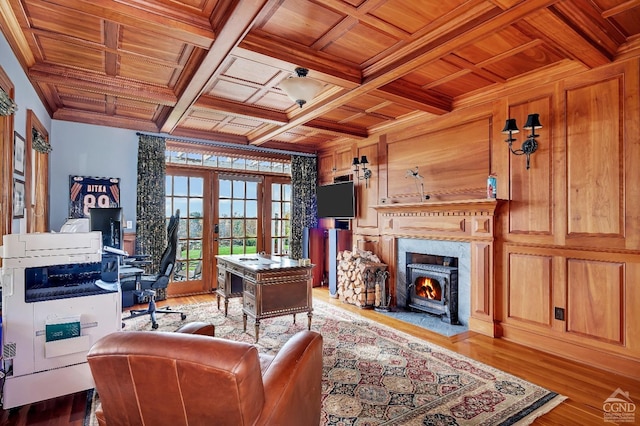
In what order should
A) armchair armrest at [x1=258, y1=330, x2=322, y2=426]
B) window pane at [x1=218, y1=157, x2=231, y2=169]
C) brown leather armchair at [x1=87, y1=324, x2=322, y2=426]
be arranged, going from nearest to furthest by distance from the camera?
1. brown leather armchair at [x1=87, y1=324, x2=322, y2=426]
2. armchair armrest at [x1=258, y1=330, x2=322, y2=426]
3. window pane at [x1=218, y1=157, x2=231, y2=169]

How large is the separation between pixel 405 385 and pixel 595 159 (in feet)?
8.24

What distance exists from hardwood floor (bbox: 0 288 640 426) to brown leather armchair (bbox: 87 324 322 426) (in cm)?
134

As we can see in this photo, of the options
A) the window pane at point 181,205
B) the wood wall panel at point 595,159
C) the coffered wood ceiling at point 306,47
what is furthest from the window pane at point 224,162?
the wood wall panel at point 595,159

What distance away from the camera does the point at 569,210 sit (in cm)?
313

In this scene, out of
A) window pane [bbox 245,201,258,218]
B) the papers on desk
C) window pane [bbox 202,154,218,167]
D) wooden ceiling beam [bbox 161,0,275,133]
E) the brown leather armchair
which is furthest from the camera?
window pane [bbox 245,201,258,218]

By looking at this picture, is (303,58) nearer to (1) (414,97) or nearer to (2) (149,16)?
(2) (149,16)

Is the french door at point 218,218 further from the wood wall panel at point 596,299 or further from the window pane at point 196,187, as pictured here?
the wood wall panel at point 596,299

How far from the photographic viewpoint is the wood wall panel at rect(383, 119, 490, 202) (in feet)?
12.9

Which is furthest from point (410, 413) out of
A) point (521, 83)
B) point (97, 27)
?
point (97, 27)

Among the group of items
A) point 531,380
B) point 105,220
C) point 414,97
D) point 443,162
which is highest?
point 414,97

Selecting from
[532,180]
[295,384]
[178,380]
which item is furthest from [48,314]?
[532,180]

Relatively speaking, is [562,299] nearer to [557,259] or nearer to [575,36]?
[557,259]

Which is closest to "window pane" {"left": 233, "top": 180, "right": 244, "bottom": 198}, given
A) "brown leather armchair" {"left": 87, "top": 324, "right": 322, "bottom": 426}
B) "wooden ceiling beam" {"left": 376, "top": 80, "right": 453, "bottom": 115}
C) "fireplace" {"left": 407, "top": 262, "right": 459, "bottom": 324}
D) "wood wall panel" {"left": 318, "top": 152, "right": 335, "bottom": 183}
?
"wood wall panel" {"left": 318, "top": 152, "right": 335, "bottom": 183}

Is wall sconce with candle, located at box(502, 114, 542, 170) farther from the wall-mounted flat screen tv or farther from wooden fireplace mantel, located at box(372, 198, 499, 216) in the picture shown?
the wall-mounted flat screen tv
